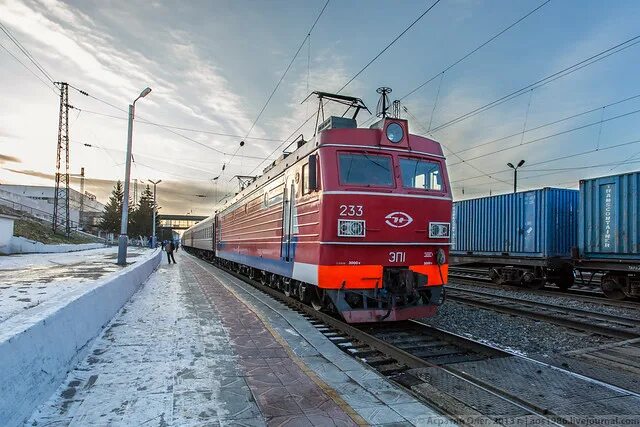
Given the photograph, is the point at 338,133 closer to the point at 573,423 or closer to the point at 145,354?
the point at 145,354

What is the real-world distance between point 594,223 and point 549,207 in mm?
1939

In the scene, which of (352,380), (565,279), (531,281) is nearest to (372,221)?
(352,380)

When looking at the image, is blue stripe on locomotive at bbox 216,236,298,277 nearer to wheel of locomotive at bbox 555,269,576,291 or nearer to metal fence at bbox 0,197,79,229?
wheel of locomotive at bbox 555,269,576,291

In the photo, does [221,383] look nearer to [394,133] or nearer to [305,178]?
[305,178]

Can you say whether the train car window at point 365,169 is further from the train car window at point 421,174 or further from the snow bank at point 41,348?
the snow bank at point 41,348

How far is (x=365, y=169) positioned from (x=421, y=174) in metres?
1.11

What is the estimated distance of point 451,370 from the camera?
5.09 metres

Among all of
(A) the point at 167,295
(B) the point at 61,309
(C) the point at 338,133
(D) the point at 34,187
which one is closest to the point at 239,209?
(A) the point at 167,295

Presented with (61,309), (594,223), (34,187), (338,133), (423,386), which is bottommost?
(423,386)

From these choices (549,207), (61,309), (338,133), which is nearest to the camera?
(61,309)


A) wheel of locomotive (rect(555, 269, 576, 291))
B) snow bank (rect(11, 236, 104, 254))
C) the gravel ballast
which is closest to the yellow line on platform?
the gravel ballast

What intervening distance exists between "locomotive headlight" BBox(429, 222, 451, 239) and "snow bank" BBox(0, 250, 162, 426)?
530 cm

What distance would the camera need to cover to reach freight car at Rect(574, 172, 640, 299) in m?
12.5

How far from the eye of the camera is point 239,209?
54.2 ft
